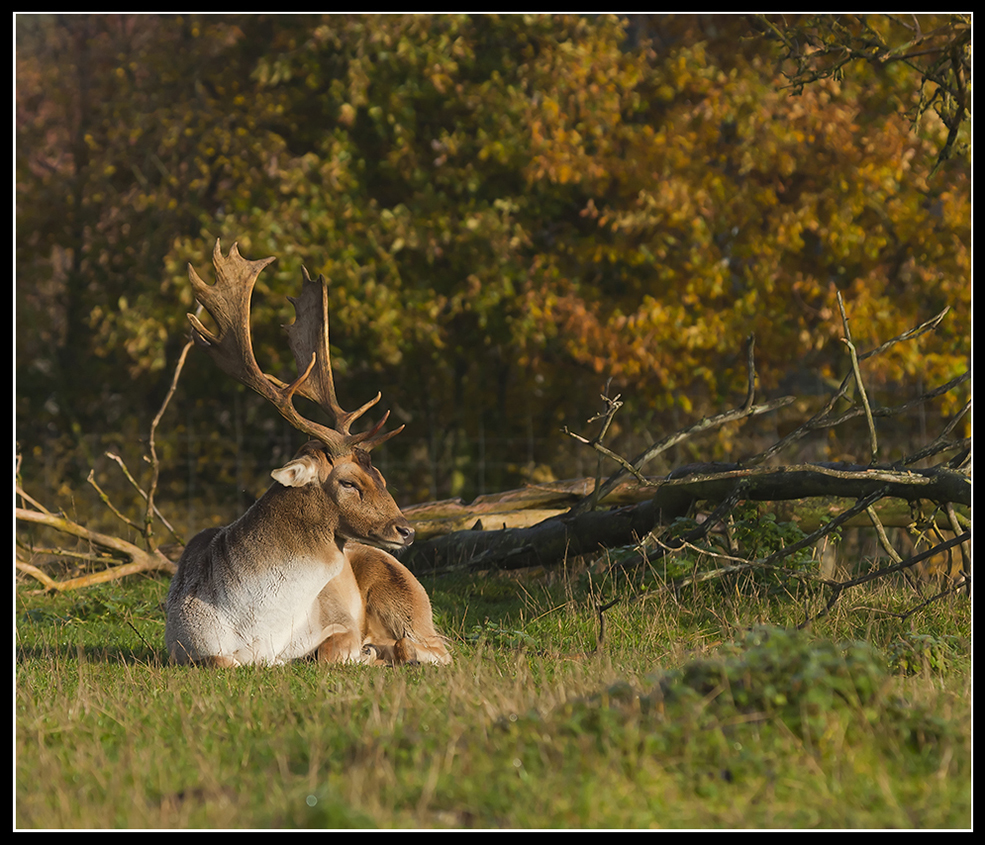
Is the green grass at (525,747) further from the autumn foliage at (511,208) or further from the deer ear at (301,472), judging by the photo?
the autumn foliage at (511,208)

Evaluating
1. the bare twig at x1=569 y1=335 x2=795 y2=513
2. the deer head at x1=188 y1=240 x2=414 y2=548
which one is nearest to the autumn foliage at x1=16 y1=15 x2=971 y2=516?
the bare twig at x1=569 y1=335 x2=795 y2=513

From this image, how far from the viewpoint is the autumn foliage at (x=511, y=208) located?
12172mm

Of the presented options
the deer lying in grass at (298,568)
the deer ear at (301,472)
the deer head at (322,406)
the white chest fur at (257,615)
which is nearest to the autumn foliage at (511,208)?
the deer head at (322,406)

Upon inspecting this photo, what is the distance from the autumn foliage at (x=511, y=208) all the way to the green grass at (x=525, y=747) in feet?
24.2

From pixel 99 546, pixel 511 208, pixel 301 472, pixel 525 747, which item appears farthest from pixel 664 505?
pixel 511 208

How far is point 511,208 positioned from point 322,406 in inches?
270

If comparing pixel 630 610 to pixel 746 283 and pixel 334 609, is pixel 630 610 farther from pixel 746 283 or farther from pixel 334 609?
pixel 746 283

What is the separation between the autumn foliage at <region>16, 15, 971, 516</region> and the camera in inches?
479

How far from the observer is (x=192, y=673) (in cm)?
580

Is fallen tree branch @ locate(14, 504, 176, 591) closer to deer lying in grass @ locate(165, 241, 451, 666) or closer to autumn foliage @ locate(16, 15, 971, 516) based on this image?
deer lying in grass @ locate(165, 241, 451, 666)

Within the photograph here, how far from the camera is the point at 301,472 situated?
6.23 m

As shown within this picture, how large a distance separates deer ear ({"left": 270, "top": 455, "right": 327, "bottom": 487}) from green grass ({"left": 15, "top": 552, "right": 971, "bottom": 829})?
1.08m

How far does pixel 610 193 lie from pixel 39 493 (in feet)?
28.0
